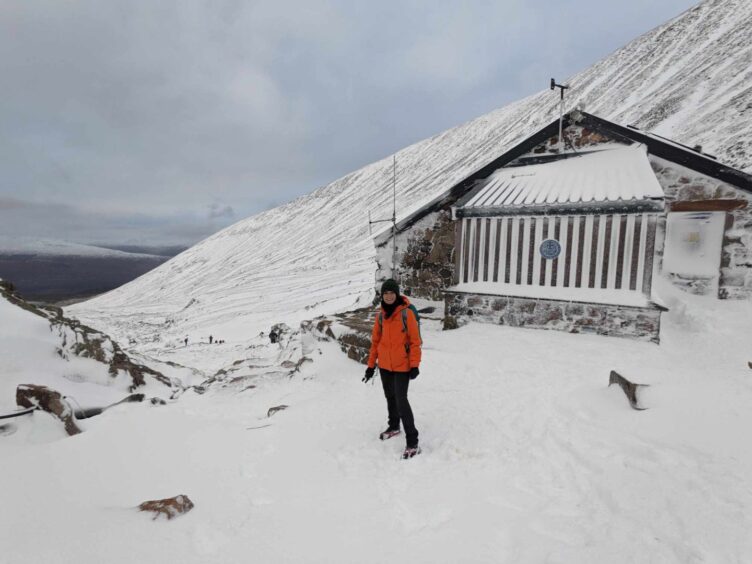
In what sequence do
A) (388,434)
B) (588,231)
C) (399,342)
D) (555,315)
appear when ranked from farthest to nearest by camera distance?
1. (555,315)
2. (588,231)
3. (388,434)
4. (399,342)

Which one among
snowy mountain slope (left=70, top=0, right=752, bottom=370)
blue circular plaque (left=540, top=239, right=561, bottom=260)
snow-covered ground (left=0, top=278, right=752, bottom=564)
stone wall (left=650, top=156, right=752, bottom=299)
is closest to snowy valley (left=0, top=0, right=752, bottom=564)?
snow-covered ground (left=0, top=278, right=752, bottom=564)

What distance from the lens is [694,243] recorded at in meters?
8.01

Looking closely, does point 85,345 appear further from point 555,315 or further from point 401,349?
point 555,315

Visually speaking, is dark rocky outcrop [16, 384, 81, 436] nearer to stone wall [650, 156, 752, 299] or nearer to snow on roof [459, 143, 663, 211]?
snow on roof [459, 143, 663, 211]

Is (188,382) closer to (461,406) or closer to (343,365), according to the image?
(343,365)

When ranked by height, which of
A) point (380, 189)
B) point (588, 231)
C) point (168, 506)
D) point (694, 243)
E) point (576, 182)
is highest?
point (380, 189)

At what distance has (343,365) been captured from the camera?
6.33 meters

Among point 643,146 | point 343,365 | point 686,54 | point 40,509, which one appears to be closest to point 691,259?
point 643,146

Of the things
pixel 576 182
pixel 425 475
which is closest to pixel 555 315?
pixel 576 182

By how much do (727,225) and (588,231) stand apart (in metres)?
3.38

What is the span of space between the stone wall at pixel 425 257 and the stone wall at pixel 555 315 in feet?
4.27

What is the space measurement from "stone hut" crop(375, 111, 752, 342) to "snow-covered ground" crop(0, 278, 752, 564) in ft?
5.69

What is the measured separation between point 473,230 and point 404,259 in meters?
2.18

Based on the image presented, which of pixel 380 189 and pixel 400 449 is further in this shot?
pixel 380 189
